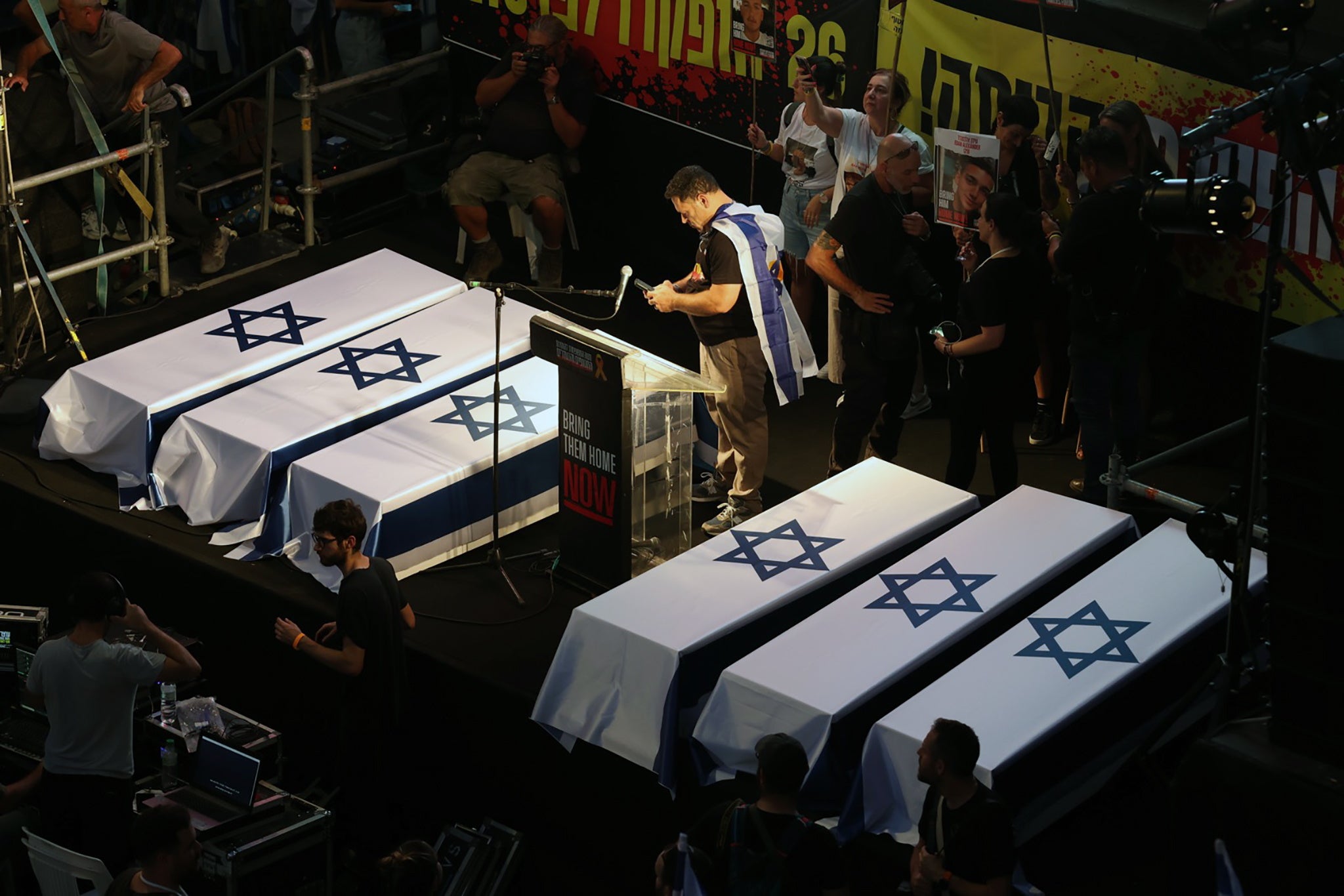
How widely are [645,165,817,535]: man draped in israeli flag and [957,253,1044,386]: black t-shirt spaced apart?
0.75 m

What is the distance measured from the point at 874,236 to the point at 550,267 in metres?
2.53

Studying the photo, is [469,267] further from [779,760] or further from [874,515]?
[779,760]

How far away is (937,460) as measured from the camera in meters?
8.22

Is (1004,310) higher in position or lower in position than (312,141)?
higher

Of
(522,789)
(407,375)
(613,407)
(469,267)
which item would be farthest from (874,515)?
(469,267)

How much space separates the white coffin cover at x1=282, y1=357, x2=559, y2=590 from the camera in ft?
24.0

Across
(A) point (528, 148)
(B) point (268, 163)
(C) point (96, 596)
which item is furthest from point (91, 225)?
(C) point (96, 596)

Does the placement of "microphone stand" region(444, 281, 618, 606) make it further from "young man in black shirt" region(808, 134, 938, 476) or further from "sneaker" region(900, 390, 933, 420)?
"sneaker" region(900, 390, 933, 420)

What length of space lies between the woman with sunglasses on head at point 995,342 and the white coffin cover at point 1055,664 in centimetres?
85

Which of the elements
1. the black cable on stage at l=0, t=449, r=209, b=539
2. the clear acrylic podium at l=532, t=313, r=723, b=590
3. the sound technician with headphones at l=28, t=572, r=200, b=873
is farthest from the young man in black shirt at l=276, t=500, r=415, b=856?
the black cable on stage at l=0, t=449, r=209, b=539

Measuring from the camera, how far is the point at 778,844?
496cm

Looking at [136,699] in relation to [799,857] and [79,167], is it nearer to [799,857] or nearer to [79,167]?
[799,857]

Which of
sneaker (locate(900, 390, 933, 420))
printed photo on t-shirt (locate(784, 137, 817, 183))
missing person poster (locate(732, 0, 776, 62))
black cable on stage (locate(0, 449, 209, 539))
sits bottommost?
black cable on stage (locate(0, 449, 209, 539))

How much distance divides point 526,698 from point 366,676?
0.55 meters
